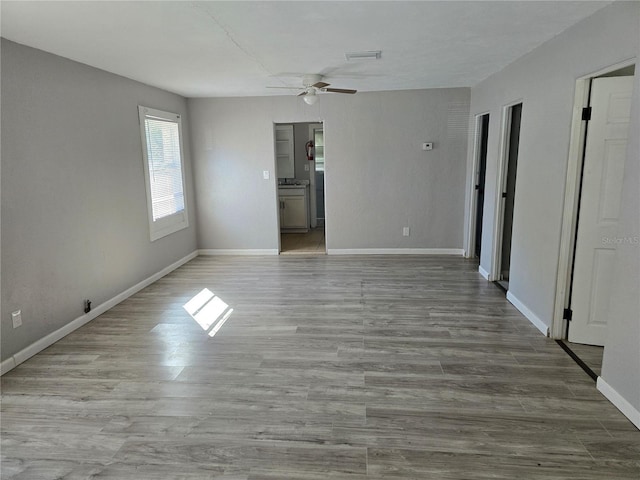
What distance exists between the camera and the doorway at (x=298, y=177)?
8.33m

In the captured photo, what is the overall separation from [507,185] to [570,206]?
1.69m

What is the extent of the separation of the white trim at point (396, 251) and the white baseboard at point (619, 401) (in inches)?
146

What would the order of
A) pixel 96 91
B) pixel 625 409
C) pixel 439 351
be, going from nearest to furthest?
1. pixel 625 409
2. pixel 439 351
3. pixel 96 91

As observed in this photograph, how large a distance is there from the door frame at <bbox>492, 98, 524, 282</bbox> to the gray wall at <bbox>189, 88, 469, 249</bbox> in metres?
1.35

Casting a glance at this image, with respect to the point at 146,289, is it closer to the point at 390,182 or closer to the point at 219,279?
the point at 219,279

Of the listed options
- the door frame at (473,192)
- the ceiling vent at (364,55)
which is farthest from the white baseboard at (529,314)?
the ceiling vent at (364,55)

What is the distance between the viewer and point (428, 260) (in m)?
5.95

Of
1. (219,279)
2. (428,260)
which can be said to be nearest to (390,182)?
(428,260)

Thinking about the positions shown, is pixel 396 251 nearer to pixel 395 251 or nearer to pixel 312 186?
pixel 395 251

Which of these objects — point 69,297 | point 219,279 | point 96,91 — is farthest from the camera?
point 219,279

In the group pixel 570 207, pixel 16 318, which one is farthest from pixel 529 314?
pixel 16 318

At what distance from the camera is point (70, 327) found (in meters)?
3.66

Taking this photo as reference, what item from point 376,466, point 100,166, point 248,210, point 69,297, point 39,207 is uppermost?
point 100,166

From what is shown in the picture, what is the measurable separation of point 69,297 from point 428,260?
4490mm
